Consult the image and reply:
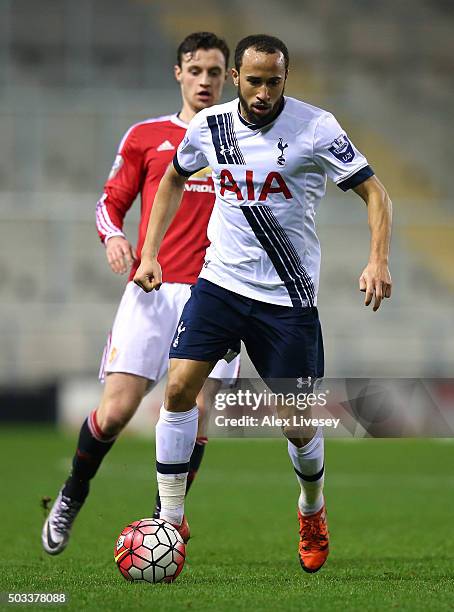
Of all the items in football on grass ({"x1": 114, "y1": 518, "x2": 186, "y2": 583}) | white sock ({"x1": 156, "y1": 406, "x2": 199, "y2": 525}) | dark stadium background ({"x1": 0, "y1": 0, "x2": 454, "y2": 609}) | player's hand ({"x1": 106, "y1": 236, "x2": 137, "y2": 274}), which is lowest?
dark stadium background ({"x1": 0, "y1": 0, "x2": 454, "y2": 609})

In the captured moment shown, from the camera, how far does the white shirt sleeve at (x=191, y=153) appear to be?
5.10m

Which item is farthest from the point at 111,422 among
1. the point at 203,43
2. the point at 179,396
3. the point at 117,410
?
the point at 203,43

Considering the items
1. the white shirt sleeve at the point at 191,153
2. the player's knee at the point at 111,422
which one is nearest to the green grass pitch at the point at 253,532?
the player's knee at the point at 111,422

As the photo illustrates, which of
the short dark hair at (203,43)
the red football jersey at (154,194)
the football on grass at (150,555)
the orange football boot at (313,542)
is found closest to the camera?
the football on grass at (150,555)

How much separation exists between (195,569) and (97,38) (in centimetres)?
1487

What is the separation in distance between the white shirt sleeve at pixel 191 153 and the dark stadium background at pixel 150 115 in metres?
11.0

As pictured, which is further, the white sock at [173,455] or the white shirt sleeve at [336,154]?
the white sock at [173,455]

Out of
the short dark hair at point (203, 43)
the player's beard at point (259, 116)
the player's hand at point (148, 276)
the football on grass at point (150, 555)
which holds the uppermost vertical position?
the player's beard at point (259, 116)

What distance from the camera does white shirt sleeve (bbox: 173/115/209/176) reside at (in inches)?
201

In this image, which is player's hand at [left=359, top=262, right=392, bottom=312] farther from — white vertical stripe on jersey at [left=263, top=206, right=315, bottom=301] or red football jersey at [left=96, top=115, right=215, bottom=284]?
red football jersey at [left=96, top=115, right=215, bottom=284]

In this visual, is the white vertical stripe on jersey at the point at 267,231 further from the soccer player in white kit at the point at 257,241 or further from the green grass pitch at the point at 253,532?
the green grass pitch at the point at 253,532

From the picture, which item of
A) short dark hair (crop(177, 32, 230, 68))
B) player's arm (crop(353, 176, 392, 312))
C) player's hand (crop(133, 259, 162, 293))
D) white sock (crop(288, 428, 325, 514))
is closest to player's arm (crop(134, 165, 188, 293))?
player's hand (crop(133, 259, 162, 293))

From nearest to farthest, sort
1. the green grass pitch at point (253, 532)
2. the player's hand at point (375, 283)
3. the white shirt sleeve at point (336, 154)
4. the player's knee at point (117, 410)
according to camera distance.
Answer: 1. the green grass pitch at point (253, 532)
2. the player's hand at point (375, 283)
3. the white shirt sleeve at point (336, 154)
4. the player's knee at point (117, 410)

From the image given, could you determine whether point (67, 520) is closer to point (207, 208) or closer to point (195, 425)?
point (195, 425)
